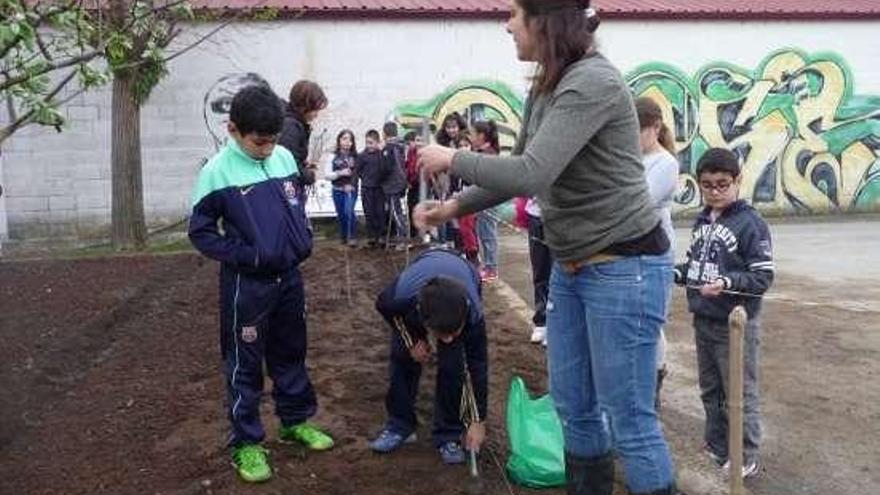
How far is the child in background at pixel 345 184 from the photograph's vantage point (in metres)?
12.3

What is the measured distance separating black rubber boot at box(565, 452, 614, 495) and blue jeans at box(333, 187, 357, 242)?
9.32m

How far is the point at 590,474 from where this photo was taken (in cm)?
309

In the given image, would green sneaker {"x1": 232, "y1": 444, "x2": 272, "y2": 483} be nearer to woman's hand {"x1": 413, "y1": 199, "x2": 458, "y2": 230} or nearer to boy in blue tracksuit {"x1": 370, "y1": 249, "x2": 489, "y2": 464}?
boy in blue tracksuit {"x1": 370, "y1": 249, "x2": 489, "y2": 464}

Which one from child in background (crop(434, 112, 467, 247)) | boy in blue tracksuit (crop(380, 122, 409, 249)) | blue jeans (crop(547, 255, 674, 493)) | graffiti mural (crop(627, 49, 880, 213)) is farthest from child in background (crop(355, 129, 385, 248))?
blue jeans (crop(547, 255, 674, 493))

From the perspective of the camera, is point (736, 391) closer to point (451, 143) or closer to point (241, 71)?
point (451, 143)

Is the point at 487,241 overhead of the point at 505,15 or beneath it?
beneath

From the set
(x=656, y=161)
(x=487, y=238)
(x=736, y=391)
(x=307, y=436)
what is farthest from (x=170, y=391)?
(x=487, y=238)

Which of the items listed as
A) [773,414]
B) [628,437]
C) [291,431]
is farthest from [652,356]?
[773,414]

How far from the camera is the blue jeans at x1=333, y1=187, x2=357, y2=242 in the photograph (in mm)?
12328

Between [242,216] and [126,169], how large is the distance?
343 inches

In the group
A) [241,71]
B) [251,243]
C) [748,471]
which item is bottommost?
[748,471]

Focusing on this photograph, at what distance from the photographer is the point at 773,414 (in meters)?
5.18

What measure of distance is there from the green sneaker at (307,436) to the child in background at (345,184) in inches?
310

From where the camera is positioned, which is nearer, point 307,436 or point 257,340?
point 257,340
